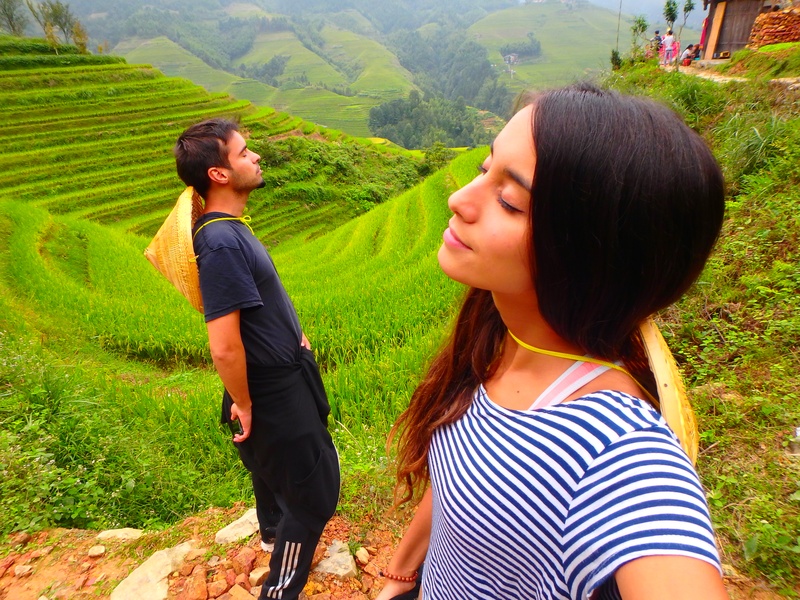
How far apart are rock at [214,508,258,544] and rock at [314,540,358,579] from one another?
0.36 metres

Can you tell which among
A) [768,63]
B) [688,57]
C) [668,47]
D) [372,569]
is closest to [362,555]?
[372,569]

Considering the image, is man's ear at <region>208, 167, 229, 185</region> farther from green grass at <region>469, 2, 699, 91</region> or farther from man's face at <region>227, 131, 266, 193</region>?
green grass at <region>469, 2, 699, 91</region>

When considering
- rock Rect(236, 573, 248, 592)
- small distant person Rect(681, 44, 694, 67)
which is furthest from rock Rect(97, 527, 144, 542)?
small distant person Rect(681, 44, 694, 67)

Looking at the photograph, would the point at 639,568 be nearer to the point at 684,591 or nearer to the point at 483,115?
the point at 684,591

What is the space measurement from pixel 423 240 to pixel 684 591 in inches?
305

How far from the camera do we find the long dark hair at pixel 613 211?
576 millimetres

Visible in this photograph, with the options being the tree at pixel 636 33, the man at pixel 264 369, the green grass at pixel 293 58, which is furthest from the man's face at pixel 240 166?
the green grass at pixel 293 58

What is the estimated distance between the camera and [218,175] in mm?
1580

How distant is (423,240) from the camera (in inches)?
320

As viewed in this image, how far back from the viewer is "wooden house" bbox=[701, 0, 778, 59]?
29.9 feet

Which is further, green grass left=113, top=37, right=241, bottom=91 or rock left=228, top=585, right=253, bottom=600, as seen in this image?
green grass left=113, top=37, right=241, bottom=91

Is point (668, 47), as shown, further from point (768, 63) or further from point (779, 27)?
point (768, 63)

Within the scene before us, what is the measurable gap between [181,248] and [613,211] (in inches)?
54.4

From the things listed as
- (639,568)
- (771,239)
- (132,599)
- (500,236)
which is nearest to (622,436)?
(639,568)
